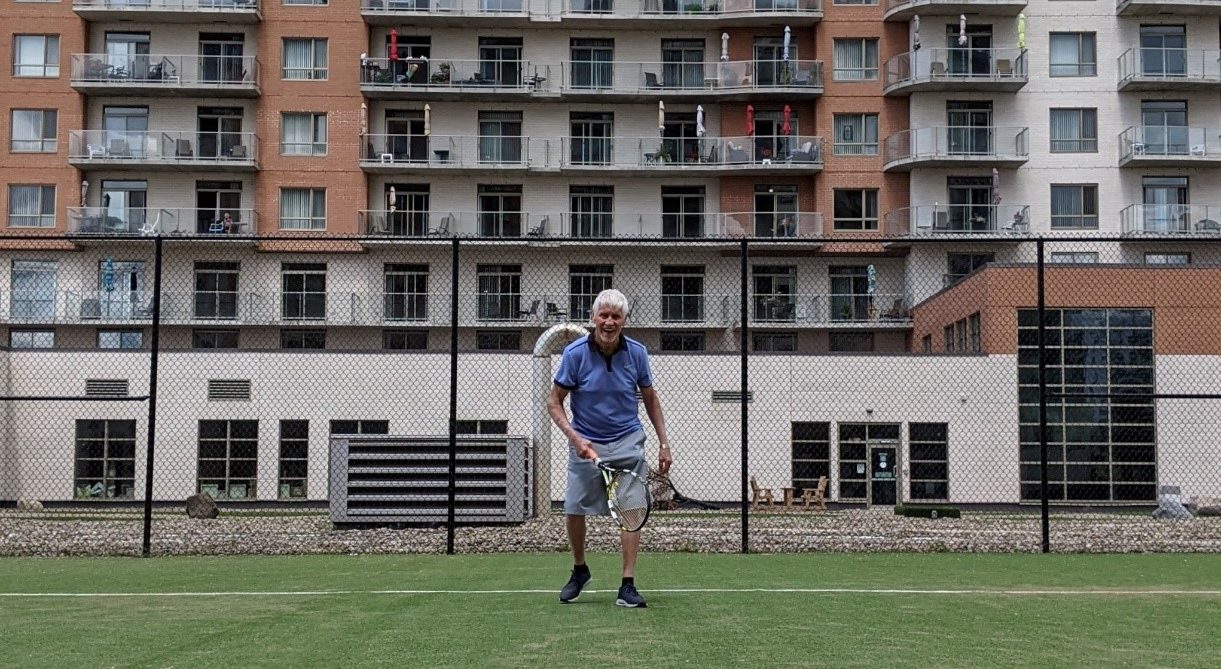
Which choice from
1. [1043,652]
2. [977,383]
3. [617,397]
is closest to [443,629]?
[617,397]

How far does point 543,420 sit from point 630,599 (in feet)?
51.1

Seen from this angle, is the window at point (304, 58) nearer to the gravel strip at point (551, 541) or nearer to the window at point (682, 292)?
the window at point (682, 292)

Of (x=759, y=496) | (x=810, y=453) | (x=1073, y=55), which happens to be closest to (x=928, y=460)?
(x=810, y=453)

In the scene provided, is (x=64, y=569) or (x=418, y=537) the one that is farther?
(x=418, y=537)

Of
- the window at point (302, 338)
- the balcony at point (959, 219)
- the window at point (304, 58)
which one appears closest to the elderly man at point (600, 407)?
the window at point (302, 338)

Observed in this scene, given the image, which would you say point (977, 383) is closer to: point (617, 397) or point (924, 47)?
point (924, 47)

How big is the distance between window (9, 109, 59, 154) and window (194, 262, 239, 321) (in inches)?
279

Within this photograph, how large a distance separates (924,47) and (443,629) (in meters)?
47.0

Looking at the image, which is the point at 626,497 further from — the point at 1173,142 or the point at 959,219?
the point at 1173,142

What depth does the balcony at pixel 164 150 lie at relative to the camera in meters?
50.2

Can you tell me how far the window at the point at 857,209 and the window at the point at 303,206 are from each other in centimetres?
1861

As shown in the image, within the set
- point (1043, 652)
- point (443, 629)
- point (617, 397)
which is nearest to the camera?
point (1043, 652)

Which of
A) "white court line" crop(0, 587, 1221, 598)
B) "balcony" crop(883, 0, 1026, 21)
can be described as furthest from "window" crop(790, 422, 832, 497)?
"white court line" crop(0, 587, 1221, 598)

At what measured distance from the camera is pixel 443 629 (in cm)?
734
